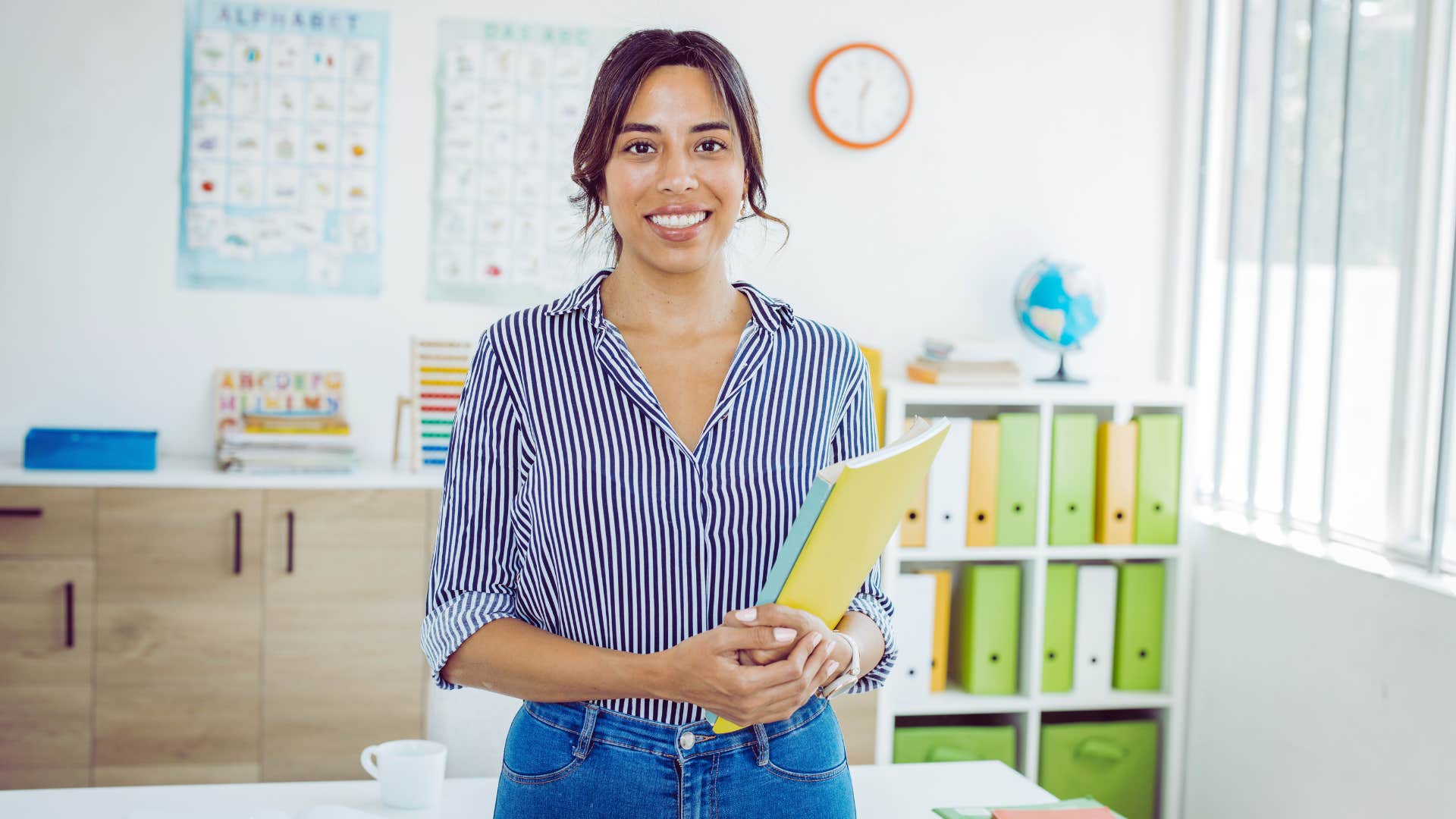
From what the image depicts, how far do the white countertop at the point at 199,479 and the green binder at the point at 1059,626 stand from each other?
1.65 m

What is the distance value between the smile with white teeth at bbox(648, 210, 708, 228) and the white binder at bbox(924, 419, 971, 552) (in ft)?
6.49

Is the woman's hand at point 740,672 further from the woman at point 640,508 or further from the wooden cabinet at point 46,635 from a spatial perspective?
the wooden cabinet at point 46,635

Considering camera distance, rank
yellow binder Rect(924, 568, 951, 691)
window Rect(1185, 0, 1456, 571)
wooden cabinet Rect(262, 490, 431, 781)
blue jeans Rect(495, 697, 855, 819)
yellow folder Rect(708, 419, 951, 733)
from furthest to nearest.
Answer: yellow binder Rect(924, 568, 951, 691)
wooden cabinet Rect(262, 490, 431, 781)
window Rect(1185, 0, 1456, 571)
blue jeans Rect(495, 697, 855, 819)
yellow folder Rect(708, 419, 951, 733)

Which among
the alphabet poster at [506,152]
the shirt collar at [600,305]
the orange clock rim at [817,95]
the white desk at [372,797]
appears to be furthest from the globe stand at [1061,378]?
the shirt collar at [600,305]

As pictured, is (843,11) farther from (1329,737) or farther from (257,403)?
(1329,737)

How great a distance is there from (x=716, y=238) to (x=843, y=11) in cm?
239

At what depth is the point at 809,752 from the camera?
4.18 ft

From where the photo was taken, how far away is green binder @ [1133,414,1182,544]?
328cm

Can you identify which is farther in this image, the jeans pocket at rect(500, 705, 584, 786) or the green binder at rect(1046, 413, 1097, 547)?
the green binder at rect(1046, 413, 1097, 547)

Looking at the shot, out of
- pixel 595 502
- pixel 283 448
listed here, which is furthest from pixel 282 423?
pixel 595 502

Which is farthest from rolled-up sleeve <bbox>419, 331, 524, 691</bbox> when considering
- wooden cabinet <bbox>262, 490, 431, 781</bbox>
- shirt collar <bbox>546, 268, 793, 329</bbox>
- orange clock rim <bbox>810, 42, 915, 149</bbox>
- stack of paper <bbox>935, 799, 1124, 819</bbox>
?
orange clock rim <bbox>810, 42, 915, 149</bbox>

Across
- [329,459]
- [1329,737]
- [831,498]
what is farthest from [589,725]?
[1329,737]

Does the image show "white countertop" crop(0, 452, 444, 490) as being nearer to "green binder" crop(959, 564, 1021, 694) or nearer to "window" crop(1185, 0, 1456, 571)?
"green binder" crop(959, 564, 1021, 694)

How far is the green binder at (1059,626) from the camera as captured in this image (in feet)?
10.7
